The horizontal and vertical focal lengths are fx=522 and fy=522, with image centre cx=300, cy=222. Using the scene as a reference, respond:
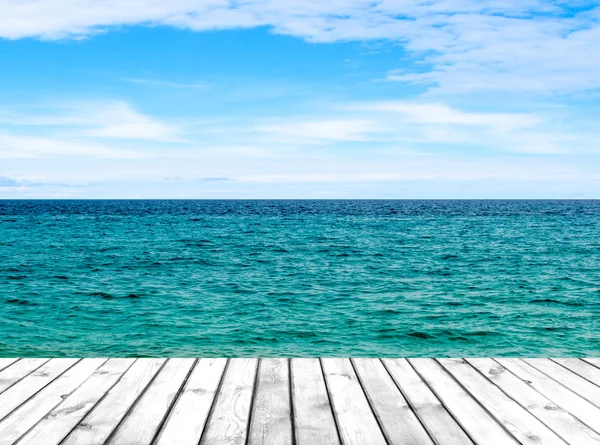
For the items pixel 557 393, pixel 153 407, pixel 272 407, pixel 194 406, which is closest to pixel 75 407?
pixel 153 407

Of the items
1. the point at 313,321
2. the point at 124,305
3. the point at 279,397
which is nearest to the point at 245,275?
the point at 124,305

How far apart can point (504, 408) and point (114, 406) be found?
2.51 metres

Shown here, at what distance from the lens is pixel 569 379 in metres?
3.94

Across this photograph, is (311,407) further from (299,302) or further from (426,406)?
(299,302)

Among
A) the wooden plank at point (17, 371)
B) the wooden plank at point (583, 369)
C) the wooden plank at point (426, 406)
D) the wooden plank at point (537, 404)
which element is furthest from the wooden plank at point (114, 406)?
the wooden plank at point (583, 369)

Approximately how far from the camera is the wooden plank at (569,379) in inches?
143

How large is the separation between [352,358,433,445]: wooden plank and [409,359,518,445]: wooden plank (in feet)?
0.89

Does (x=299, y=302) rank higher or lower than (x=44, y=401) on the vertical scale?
lower

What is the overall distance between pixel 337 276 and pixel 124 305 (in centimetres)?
756

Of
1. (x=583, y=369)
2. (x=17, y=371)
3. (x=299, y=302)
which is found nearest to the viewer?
(x=17, y=371)

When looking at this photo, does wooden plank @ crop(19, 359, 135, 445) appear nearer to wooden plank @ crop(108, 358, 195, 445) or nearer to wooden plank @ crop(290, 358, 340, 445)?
wooden plank @ crop(108, 358, 195, 445)

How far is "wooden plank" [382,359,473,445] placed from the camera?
9.73 ft

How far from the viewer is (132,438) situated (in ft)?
9.60

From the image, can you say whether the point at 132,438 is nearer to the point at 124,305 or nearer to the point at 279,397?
the point at 279,397
